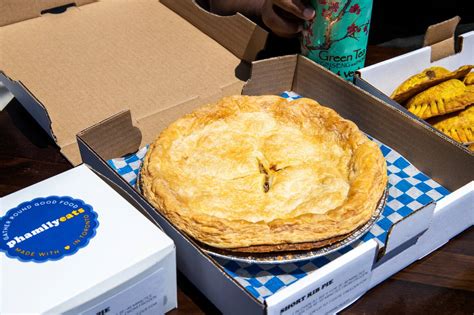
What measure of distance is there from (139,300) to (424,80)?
3.10 ft

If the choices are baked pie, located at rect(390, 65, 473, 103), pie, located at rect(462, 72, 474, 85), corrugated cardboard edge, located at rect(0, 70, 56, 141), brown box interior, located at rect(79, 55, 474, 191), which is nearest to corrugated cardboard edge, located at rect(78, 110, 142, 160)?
brown box interior, located at rect(79, 55, 474, 191)

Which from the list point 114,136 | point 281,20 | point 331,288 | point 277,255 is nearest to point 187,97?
point 114,136

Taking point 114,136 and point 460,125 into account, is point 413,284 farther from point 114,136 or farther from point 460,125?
point 114,136

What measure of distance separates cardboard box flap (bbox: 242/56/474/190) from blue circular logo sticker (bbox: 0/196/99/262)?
2.10 feet

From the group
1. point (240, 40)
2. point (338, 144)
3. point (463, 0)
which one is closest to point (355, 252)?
point (338, 144)

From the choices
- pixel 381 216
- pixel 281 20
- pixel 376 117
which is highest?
pixel 281 20

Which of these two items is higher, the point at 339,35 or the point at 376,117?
the point at 339,35

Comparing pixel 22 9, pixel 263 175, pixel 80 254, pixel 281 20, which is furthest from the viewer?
pixel 22 9

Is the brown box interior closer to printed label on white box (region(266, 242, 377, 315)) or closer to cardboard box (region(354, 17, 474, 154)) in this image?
cardboard box (region(354, 17, 474, 154))

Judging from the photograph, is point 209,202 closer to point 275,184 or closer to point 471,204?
point 275,184

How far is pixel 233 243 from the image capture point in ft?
3.30

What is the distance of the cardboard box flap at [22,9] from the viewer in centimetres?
170

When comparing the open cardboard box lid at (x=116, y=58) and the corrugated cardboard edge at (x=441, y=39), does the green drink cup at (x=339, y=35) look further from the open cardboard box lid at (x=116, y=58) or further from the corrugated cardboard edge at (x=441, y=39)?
the corrugated cardboard edge at (x=441, y=39)

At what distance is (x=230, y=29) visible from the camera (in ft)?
5.45
